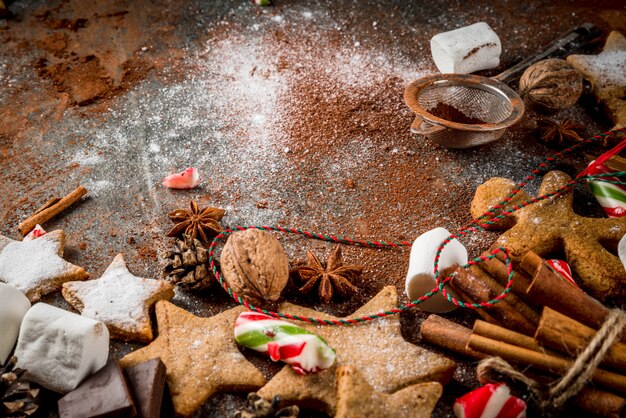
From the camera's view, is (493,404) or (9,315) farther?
(9,315)

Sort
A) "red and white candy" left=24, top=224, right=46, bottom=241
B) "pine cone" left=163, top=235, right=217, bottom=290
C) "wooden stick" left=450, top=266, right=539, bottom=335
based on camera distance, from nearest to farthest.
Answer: "wooden stick" left=450, top=266, right=539, bottom=335, "pine cone" left=163, top=235, right=217, bottom=290, "red and white candy" left=24, top=224, right=46, bottom=241

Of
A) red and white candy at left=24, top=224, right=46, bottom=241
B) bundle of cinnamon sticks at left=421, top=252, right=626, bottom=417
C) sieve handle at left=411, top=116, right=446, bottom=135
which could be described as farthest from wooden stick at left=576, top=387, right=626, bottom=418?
red and white candy at left=24, top=224, right=46, bottom=241

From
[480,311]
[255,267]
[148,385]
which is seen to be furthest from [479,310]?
[148,385]

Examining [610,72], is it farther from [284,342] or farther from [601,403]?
[284,342]

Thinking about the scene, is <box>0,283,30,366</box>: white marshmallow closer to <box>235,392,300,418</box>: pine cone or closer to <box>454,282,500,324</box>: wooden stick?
<box>235,392,300,418</box>: pine cone

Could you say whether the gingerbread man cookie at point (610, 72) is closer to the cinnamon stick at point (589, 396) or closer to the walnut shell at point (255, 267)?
the cinnamon stick at point (589, 396)

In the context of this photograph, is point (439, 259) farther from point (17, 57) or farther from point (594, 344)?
point (17, 57)
